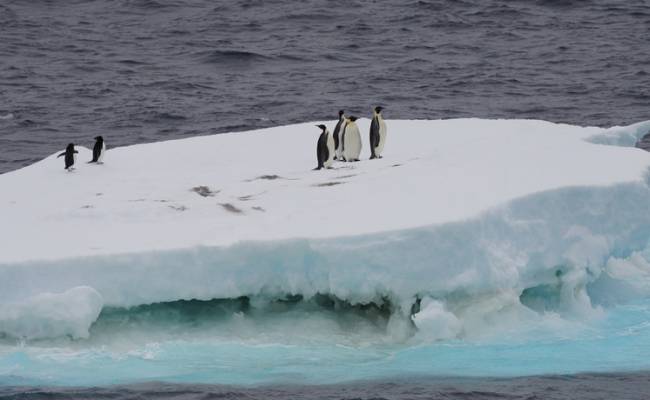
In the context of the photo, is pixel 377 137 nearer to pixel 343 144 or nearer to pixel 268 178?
pixel 343 144

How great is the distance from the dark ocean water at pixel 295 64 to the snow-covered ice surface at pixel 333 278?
884cm

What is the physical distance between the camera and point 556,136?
1512 cm

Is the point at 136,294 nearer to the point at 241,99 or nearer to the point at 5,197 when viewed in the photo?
the point at 5,197

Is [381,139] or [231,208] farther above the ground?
[381,139]

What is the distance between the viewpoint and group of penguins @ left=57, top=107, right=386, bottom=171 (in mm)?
14438

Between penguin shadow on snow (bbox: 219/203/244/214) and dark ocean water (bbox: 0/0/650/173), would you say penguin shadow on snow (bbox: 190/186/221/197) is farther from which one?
dark ocean water (bbox: 0/0/650/173)

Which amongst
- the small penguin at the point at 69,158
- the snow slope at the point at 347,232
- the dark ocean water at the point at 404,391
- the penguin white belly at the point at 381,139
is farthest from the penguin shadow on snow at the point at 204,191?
the dark ocean water at the point at 404,391

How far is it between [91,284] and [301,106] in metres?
14.6

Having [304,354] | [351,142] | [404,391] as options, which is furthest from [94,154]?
[404,391]

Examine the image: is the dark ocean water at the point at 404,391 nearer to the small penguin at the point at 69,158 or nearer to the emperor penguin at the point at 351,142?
the small penguin at the point at 69,158

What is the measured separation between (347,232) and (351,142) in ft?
13.1

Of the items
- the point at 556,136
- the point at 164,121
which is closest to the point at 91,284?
the point at 556,136

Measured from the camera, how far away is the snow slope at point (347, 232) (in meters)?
10.9

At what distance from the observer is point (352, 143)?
15000mm
